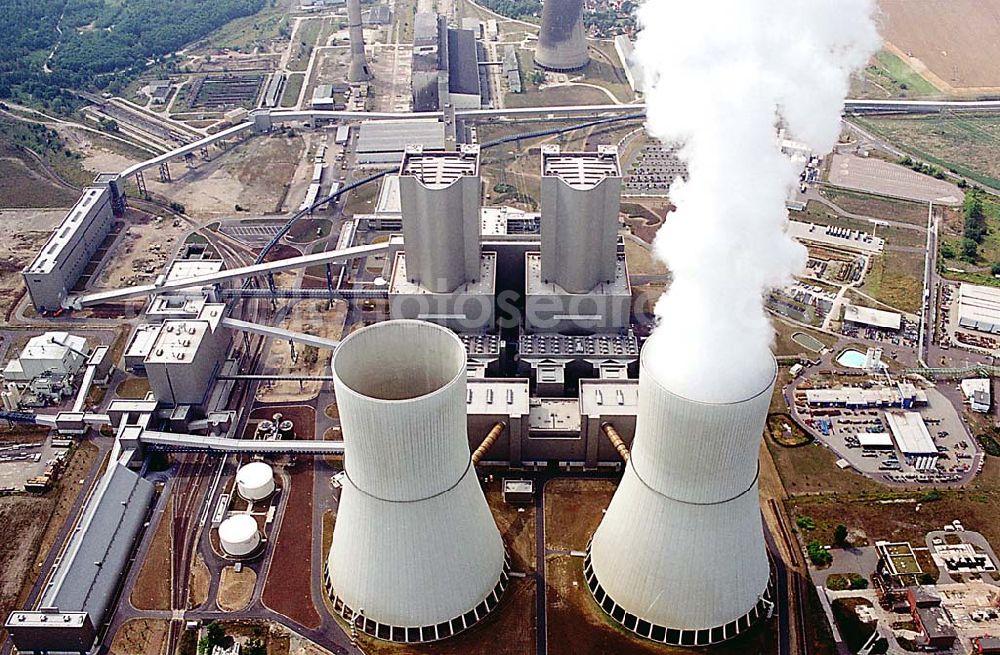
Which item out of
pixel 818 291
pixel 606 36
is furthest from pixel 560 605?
pixel 606 36

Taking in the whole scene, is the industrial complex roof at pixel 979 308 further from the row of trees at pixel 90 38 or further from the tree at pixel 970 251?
the row of trees at pixel 90 38

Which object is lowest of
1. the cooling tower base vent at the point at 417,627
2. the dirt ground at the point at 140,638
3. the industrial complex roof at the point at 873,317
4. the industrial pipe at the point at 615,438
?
the dirt ground at the point at 140,638

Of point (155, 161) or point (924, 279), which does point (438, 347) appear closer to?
point (924, 279)

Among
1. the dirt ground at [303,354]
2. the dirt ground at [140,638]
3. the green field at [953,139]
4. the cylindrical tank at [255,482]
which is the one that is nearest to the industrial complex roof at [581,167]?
the dirt ground at [303,354]

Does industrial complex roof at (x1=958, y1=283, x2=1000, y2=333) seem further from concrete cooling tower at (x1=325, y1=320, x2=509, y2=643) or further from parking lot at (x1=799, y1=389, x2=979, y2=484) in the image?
concrete cooling tower at (x1=325, y1=320, x2=509, y2=643)

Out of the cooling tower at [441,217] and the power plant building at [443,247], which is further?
the power plant building at [443,247]

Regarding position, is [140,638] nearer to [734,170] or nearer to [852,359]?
[734,170]

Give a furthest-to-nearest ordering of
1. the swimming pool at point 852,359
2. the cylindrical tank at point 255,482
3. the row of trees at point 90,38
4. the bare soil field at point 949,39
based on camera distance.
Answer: the bare soil field at point 949,39, the row of trees at point 90,38, the swimming pool at point 852,359, the cylindrical tank at point 255,482

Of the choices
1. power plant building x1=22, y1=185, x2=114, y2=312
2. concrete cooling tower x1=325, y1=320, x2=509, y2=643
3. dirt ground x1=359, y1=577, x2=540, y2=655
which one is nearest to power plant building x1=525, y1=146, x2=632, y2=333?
concrete cooling tower x1=325, y1=320, x2=509, y2=643
